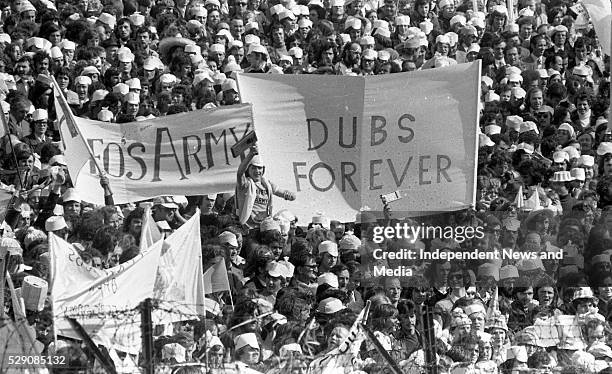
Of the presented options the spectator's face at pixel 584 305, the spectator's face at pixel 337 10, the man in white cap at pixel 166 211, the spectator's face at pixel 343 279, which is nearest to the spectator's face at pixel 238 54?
the spectator's face at pixel 337 10

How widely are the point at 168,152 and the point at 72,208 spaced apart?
1366 mm

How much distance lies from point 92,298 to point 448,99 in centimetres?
553

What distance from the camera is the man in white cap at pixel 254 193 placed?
22812 millimetres

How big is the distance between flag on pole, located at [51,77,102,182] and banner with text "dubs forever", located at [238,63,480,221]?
154 cm

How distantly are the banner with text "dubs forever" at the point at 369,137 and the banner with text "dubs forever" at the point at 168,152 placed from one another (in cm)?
35

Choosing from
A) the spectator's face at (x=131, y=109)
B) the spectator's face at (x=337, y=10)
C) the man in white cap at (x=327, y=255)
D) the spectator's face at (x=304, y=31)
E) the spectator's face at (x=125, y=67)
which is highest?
the spectator's face at (x=337, y=10)

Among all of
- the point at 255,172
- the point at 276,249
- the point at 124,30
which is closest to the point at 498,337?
the point at 276,249

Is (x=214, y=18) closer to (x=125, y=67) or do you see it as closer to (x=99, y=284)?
(x=125, y=67)

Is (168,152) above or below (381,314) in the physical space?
above

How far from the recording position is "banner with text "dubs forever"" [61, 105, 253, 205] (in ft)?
76.0

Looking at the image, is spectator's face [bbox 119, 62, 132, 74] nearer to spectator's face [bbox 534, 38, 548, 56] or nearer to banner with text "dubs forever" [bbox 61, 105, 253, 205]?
banner with text "dubs forever" [bbox 61, 105, 253, 205]

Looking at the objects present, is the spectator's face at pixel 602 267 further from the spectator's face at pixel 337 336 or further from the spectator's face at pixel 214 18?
the spectator's face at pixel 214 18

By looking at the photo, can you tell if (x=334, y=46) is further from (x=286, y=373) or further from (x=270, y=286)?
(x=286, y=373)

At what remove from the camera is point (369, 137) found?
23016 millimetres
